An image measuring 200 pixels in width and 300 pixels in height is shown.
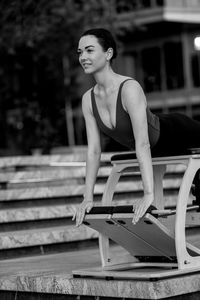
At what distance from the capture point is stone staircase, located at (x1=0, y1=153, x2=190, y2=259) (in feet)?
28.0

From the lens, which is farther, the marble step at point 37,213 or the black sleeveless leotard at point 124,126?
the marble step at point 37,213

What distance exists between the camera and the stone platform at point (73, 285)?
5.54 metres

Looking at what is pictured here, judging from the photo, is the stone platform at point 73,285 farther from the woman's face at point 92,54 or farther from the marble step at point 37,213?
the marble step at point 37,213

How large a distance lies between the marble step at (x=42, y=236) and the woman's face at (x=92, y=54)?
271 cm

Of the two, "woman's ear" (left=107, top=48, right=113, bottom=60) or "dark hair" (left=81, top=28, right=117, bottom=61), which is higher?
"dark hair" (left=81, top=28, right=117, bottom=61)

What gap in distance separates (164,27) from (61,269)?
30901 mm

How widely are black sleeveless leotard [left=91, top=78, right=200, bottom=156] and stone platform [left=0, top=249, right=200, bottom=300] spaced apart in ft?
3.00

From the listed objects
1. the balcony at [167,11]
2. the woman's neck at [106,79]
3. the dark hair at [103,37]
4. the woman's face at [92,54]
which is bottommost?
the woman's neck at [106,79]

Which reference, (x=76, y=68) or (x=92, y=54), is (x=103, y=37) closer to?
(x=92, y=54)

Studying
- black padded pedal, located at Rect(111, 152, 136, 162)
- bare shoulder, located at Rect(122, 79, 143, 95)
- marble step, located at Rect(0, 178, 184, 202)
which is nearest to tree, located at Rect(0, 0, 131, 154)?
marble step, located at Rect(0, 178, 184, 202)

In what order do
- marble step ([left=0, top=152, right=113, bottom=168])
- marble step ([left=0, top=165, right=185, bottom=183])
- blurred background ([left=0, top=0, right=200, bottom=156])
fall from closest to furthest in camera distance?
marble step ([left=0, top=165, right=185, bottom=183])
marble step ([left=0, top=152, right=113, bottom=168])
blurred background ([left=0, top=0, right=200, bottom=156])

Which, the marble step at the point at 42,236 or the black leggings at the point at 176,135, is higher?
the black leggings at the point at 176,135

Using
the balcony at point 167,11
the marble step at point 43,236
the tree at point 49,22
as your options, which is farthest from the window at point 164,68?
the marble step at point 43,236

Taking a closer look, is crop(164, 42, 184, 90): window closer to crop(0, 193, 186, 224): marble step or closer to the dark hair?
crop(0, 193, 186, 224): marble step
